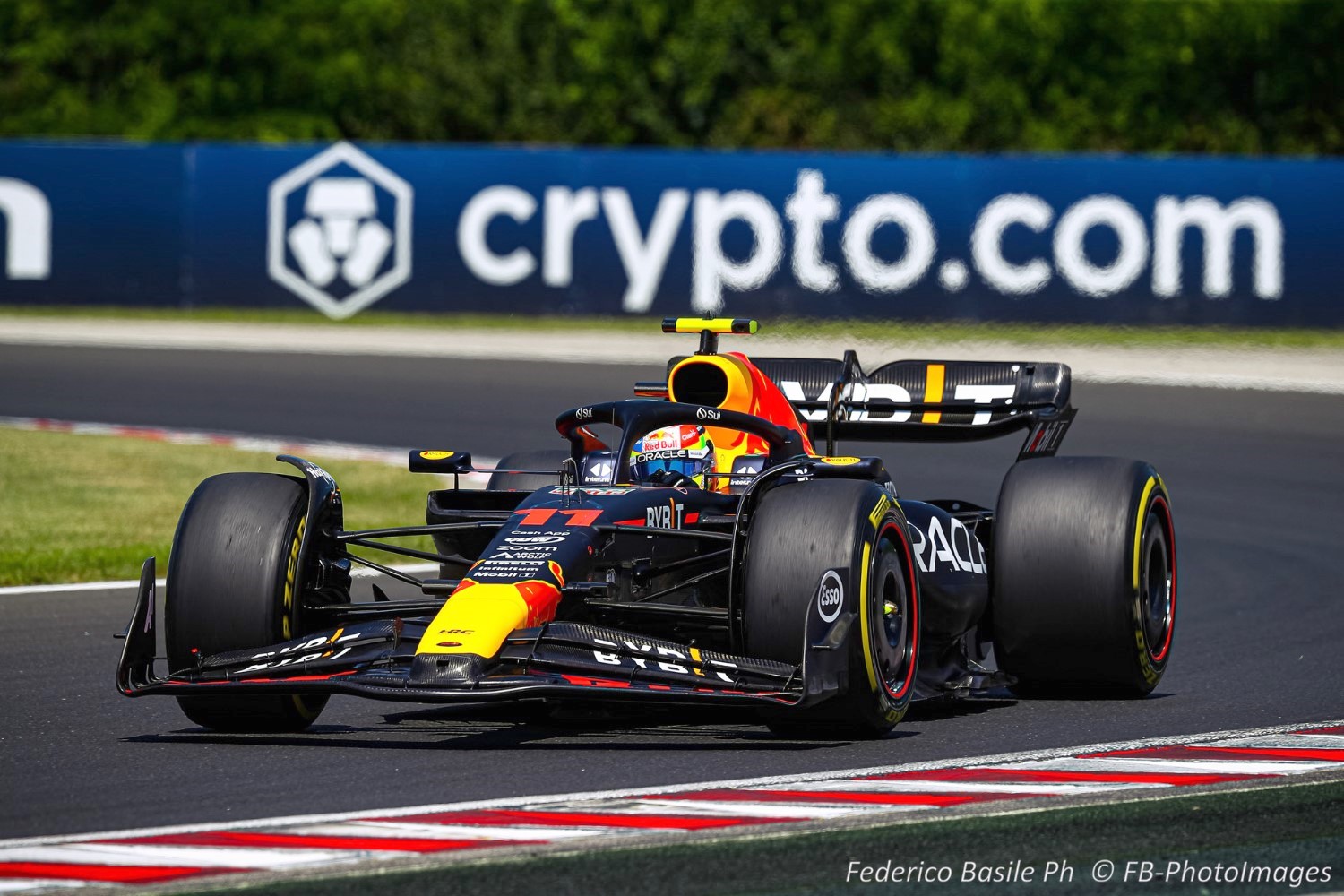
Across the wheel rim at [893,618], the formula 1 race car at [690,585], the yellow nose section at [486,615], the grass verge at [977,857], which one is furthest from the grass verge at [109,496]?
the grass verge at [977,857]

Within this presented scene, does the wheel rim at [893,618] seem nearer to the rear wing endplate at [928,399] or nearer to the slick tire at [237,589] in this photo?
the slick tire at [237,589]

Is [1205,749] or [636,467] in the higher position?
[636,467]

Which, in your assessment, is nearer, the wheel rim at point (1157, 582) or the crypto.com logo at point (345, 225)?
the wheel rim at point (1157, 582)

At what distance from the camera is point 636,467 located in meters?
7.65

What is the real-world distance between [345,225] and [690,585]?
1824cm

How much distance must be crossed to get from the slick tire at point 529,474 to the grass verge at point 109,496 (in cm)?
288

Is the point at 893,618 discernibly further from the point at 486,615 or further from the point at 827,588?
the point at 486,615

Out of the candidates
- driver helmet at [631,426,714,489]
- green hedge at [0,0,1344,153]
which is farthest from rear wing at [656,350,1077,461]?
green hedge at [0,0,1344,153]

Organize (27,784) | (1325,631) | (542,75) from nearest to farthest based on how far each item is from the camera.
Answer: (27,784) < (1325,631) < (542,75)

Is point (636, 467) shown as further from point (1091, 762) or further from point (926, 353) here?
point (926, 353)

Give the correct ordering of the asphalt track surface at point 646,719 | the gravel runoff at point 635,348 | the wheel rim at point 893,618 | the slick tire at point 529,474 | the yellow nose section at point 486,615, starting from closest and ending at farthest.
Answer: the asphalt track surface at point 646,719 → the yellow nose section at point 486,615 → the wheel rim at point 893,618 → the slick tire at point 529,474 → the gravel runoff at point 635,348

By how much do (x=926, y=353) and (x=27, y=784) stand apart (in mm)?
16820

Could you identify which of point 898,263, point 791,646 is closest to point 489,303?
point 898,263

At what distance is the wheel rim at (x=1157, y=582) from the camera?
25.5ft
